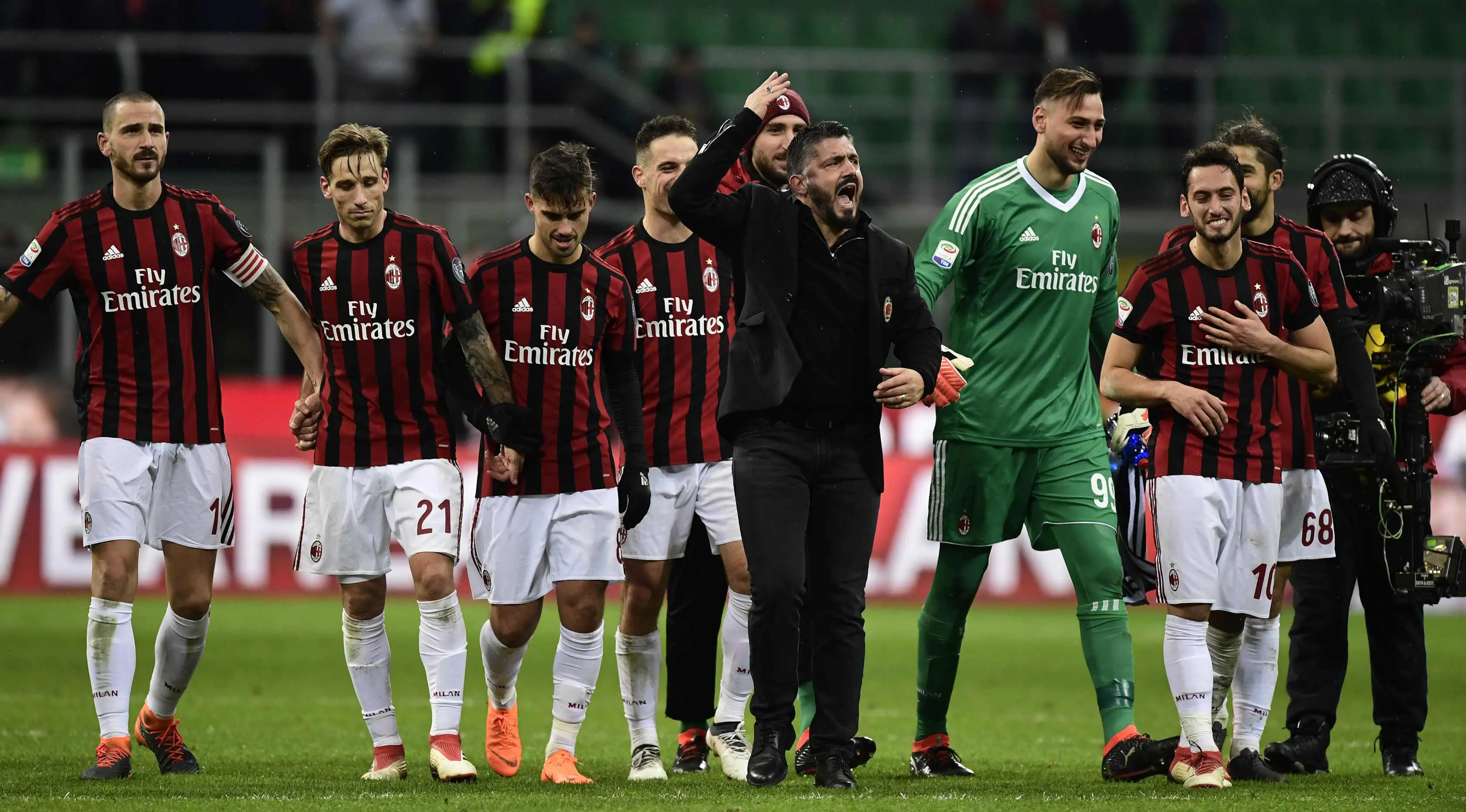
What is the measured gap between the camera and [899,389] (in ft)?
20.6

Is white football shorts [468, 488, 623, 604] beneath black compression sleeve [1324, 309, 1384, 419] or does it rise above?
beneath

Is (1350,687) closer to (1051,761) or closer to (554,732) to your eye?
(1051,761)

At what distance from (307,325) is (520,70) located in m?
10.8

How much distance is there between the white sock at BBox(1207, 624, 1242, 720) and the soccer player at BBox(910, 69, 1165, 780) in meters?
0.64

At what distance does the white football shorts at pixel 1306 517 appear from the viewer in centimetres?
740

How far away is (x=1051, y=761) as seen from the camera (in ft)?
25.5

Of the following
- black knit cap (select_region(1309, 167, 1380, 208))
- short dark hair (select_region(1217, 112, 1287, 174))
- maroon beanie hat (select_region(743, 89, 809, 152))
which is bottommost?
black knit cap (select_region(1309, 167, 1380, 208))

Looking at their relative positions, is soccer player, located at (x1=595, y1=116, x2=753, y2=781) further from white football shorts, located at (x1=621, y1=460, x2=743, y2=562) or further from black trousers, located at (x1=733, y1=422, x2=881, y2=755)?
black trousers, located at (x1=733, y1=422, x2=881, y2=755)

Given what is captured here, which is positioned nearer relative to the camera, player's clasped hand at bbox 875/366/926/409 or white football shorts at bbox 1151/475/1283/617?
player's clasped hand at bbox 875/366/926/409

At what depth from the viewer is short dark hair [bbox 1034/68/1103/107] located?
7035 millimetres

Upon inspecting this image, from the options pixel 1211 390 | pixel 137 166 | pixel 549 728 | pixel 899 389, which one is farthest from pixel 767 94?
pixel 549 728

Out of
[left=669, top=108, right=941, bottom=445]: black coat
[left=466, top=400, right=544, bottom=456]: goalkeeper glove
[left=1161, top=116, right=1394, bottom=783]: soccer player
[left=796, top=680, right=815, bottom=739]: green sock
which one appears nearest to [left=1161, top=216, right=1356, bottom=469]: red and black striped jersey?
[left=1161, top=116, right=1394, bottom=783]: soccer player

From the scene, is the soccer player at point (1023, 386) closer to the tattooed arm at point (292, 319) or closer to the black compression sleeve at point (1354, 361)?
the black compression sleeve at point (1354, 361)

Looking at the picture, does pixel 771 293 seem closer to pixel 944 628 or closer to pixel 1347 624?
pixel 944 628
